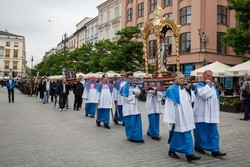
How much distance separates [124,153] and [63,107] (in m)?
10.2

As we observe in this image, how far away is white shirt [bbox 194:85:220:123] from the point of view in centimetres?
638

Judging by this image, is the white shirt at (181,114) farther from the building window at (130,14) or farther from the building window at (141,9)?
the building window at (130,14)

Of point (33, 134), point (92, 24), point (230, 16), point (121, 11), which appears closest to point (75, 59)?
point (121, 11)

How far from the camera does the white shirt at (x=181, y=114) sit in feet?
19.6

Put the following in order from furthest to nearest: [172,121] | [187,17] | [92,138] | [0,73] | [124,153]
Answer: [0,73] < [187,17] < [92,138] < [124,153] < [172,121]

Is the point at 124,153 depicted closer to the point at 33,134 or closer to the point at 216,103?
the point at 216,103

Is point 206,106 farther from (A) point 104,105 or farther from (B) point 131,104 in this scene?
(A) point 104,105

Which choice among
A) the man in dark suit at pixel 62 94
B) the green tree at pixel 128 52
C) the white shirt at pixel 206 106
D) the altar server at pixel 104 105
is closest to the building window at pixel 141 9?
the green tree at pixel 128 52

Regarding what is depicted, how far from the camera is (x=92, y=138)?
8203mm

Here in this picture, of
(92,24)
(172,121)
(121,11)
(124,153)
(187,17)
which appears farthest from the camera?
(92,24)

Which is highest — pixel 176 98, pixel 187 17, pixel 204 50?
pixel 187 17

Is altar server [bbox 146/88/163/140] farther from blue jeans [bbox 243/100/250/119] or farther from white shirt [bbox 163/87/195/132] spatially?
blue jeans [bbox 243/100/250/119]

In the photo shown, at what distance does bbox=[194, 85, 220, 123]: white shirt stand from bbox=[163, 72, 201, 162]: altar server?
0.37 meters

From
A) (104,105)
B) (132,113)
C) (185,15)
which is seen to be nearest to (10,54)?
(185,15)
